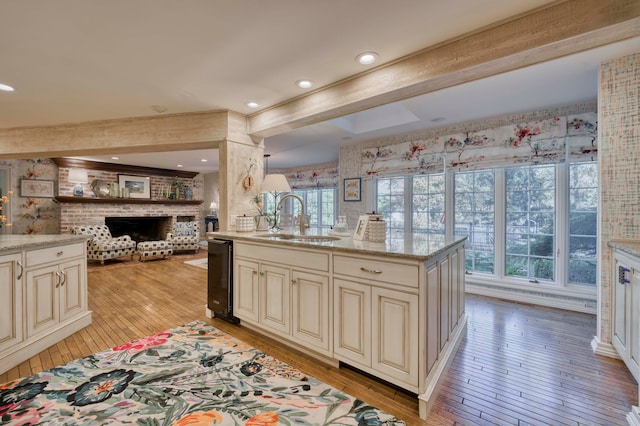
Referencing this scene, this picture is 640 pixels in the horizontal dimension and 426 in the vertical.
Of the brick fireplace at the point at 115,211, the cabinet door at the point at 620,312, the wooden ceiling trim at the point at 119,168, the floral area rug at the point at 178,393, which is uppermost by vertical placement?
the wooden ceiling trim at the point at 119,168

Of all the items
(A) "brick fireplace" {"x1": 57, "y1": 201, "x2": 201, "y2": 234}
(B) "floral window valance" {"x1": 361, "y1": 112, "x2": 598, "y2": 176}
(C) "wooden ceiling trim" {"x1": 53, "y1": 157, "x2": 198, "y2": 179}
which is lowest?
(A) "brick fireplace" {"x1": 57, "y1": 201, "x2": 201, "y2": 234}

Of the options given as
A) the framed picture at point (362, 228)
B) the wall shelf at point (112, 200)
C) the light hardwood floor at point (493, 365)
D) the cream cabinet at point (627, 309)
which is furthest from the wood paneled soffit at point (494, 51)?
the wall shelf at point (112, 200)

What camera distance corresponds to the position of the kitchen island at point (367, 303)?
5.49ft

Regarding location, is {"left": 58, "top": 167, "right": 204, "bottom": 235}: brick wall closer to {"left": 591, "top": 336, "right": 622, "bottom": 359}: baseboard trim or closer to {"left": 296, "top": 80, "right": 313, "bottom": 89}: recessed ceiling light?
{"left": 296, "top": 80, "right": 313, "bottom": 89}: recessed ceiling light

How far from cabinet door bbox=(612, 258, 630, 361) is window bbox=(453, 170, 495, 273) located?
170 centimetres

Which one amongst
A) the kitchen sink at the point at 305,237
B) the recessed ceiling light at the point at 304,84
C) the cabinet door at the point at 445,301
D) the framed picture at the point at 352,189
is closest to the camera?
the cabinet door at the point at 445,301

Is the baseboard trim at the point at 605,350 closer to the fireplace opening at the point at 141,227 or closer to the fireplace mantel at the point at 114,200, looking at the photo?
the fireplace mantel at the point at 114,200

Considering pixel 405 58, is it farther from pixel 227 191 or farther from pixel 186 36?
pixel 227 191

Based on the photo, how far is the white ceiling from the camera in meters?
1.64

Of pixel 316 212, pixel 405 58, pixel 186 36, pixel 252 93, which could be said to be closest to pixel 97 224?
pixel 316 212

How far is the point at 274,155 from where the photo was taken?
6051mm

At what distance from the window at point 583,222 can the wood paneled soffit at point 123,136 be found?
4141 mm

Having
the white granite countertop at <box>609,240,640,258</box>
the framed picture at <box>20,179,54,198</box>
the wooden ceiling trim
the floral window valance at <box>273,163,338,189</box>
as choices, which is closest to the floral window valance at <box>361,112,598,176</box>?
the white granite countertop at <box>609,240,640,258</box>

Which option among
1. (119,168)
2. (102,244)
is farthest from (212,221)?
(102,244)
